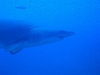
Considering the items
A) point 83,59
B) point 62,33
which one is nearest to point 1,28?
point 62,33

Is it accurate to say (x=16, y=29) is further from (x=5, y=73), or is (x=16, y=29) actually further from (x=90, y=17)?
(x=90, y=17)

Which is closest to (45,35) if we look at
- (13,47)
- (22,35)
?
(22,35)

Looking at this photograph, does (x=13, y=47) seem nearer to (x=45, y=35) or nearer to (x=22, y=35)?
(x=22, y=35)

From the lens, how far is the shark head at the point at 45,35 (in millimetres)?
3426

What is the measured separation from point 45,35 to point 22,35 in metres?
0.42

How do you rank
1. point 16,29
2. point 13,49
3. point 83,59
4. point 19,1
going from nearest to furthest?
point 13,49
point 16,29
point 83,59
point 19,1

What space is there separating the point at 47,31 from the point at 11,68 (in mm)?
15787

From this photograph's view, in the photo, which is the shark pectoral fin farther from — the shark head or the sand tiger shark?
the shark head

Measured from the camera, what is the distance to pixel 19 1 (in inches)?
2024

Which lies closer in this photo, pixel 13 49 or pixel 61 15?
pixel 13 49

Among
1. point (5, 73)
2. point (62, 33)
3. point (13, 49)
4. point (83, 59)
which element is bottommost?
point (13, 49)

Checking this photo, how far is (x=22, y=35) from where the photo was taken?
3428 mm

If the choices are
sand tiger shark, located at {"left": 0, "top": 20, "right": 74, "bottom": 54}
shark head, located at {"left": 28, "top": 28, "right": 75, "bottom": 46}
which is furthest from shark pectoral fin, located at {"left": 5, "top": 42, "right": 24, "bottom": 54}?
shark head, located at {"left": 28, "top": 28, "right": 75, "bottom": 46}

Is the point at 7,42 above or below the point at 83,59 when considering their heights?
below
